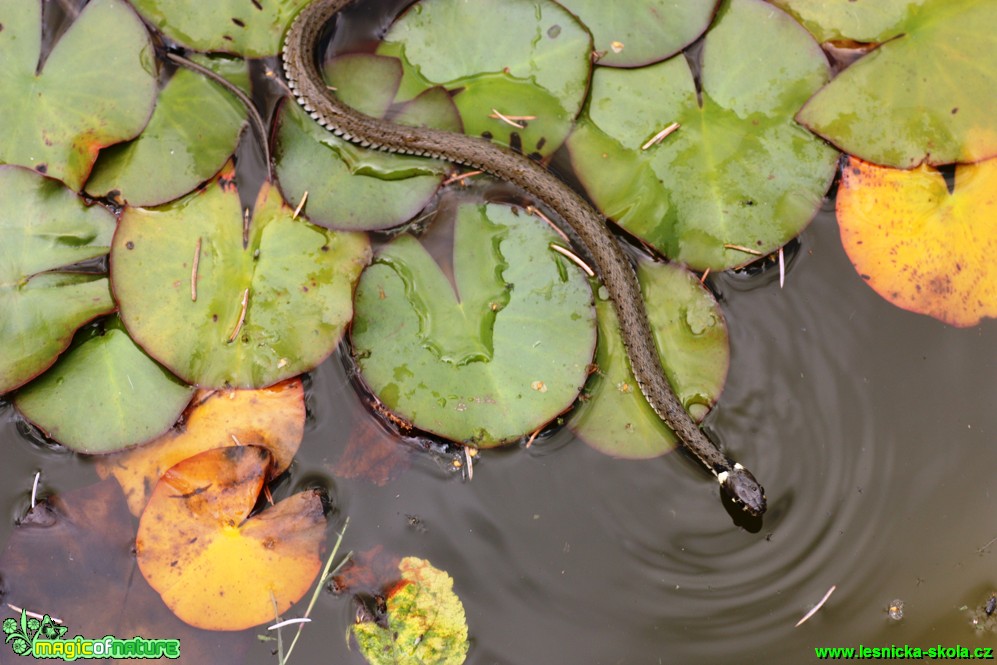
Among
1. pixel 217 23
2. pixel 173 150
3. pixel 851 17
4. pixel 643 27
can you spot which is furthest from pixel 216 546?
pixel 851 17

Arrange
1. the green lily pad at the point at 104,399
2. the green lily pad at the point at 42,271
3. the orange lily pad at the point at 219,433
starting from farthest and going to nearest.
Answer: the orange lily pad at the point at 219,433 < the green lily pad at the point at 104,399 < the green lily pad at the point at 42,271

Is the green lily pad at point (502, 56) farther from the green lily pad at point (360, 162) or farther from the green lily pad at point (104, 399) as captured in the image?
the green lily pad at point (104, 399)

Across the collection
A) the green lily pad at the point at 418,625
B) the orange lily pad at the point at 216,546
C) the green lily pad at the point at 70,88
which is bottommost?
the green lily pad at the point at 418,625

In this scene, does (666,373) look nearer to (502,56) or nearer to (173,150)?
(502,56)

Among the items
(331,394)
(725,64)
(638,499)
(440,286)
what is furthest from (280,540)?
Answer: (725,64)

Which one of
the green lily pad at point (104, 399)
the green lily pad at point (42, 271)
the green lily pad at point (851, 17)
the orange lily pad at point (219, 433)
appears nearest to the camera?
the green lily pad at point (42, 271)

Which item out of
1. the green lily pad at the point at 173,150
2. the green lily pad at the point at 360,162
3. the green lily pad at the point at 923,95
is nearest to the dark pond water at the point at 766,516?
the green lily pad at the point at 923,95

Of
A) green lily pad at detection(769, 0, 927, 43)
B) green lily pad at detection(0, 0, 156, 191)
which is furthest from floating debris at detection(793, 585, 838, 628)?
green lily pad at detection(0, 0, 156, 191)
